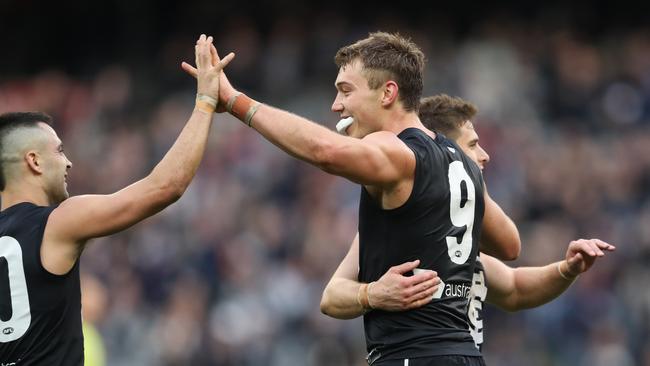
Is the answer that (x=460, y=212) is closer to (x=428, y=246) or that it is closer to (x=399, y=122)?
(x=428, y=246)

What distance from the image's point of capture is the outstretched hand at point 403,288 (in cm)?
593

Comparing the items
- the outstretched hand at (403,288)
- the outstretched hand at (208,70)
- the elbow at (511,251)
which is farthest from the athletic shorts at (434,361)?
the outstretched hand at (208,70)

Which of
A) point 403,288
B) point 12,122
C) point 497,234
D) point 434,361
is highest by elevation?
point 12,122

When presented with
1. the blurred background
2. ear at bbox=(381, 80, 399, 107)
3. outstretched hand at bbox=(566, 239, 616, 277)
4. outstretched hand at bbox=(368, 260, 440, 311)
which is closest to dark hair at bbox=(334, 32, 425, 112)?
ear at bbox=(381, 80, 399, 107)

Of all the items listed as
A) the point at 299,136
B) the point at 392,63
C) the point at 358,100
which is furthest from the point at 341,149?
the point at 392,63

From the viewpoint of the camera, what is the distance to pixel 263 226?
15.3m

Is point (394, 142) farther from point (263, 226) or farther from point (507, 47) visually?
point (507, 47)

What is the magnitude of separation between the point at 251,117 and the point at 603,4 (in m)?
13.4

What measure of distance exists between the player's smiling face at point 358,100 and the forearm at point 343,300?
791 millimetres

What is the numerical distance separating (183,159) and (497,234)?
1866mm

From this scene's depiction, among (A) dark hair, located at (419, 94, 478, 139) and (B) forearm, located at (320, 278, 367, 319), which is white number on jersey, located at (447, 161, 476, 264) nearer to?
(B) forearm, located at (320, 278, 367, 319)

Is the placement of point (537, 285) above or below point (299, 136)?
A: below

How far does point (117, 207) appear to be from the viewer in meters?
5.96

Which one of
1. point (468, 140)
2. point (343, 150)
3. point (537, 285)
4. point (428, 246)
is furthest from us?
point (537, 285)
